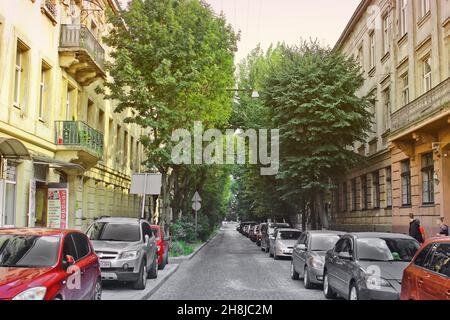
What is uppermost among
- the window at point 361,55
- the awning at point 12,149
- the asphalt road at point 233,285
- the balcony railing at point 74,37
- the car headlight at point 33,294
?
the window at point 361,55

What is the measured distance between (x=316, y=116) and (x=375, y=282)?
55.7ft

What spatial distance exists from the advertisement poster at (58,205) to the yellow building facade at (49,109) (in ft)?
0.26

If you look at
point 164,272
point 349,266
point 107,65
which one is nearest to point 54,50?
point 107,65

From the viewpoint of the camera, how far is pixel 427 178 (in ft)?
71.8

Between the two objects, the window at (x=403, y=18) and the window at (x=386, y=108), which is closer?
the window at (x=403, y=18)

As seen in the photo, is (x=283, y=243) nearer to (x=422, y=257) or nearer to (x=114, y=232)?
(x=114, y=232)

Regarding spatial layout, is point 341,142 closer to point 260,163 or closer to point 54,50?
point 260,163

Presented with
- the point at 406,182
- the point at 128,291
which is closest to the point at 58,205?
Result: the point at 128,291

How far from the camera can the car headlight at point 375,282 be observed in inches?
342

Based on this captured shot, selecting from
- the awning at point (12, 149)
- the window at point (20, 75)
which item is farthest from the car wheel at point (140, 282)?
the window at point (20, 75)

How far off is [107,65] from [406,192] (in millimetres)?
14722

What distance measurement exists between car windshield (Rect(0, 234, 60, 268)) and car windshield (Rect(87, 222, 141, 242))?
548cm

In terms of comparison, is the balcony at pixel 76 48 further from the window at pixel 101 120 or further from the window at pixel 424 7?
the window at pixel 424 7
